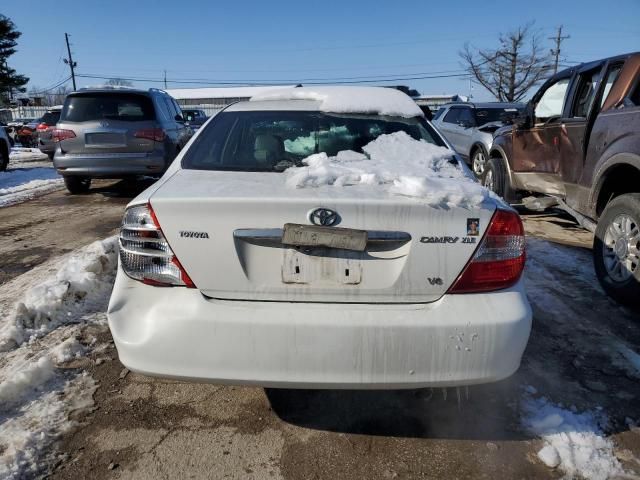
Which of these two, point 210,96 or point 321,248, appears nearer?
point 321,248

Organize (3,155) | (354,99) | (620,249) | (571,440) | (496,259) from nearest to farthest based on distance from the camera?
(496,259) < (571,440) < (354,99) < (620,249) < (3,155)

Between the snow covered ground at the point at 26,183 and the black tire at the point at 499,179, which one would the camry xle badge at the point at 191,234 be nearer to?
the black tire at the point at 499,179

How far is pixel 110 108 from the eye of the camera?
8453mm

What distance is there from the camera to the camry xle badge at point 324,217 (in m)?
2.05

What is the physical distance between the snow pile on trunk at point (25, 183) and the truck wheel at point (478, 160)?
28.7 ft

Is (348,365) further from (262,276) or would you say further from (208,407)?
(208,407)

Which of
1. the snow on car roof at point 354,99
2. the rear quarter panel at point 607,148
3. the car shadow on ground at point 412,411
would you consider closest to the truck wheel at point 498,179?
the rear quarter panel at point 607,148

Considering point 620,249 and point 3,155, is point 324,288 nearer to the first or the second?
point 620,249

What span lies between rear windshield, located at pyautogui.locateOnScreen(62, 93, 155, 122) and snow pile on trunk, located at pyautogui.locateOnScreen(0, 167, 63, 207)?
2228mm

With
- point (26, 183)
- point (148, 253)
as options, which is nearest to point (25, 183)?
point (26, 183)

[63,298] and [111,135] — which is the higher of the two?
[111,135]

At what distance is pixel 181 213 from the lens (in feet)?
6.95

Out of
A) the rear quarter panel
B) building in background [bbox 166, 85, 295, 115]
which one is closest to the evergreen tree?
building in background [bbox 166, 85, 295, 115]

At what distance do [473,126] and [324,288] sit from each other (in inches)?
372
